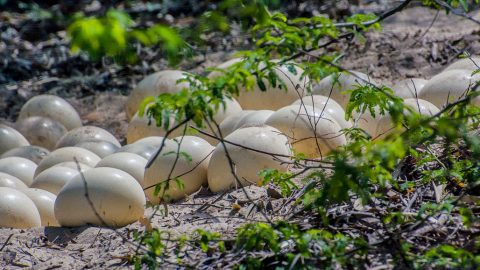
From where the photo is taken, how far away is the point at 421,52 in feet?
24.2

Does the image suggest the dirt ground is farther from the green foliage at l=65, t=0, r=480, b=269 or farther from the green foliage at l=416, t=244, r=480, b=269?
the green foliage at l=416, t=244, r=480, b=269

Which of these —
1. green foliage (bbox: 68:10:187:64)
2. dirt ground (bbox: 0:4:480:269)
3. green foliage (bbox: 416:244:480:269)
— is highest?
green foliage (bbox: 68:10:187:64)

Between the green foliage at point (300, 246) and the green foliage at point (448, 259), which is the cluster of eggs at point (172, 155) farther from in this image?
the green foliage at point (448, 259)

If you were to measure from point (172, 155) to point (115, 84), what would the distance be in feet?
11.3

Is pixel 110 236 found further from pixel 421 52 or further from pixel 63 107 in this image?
pixel 421 52

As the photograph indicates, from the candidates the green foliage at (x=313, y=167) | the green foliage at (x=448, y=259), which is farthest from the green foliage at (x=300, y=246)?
the green foliage at (x=448, y=259)

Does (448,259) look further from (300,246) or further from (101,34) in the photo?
(101,34)

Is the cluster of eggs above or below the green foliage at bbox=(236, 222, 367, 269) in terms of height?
below

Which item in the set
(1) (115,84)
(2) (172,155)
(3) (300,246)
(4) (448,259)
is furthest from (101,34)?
(1) (115,84)

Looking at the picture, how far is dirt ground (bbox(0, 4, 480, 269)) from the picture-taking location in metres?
4.31

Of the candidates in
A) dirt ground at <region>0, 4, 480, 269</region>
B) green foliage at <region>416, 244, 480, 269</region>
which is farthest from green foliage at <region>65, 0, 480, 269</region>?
dirt ground at <region>0, 4, 480, 269</region>

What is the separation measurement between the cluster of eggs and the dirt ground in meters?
0.12

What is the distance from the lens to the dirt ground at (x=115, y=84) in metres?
4.31

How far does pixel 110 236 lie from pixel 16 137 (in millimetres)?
2396
